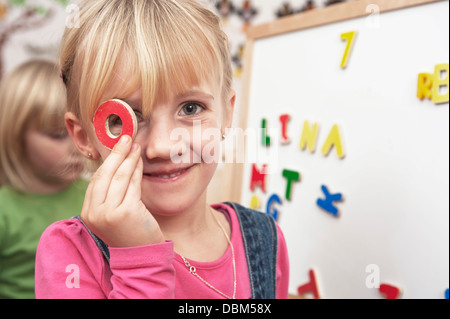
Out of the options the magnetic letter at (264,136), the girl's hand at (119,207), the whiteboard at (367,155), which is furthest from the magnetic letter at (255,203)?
the girl's hand at (119,207)

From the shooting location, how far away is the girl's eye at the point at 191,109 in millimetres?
665

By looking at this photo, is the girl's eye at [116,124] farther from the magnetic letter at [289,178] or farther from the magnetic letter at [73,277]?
the magnetic letter at [289,178]

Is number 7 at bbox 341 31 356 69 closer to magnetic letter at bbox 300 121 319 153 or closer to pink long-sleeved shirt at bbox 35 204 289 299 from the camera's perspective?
magnetic letter at bbox 300 121 319 153

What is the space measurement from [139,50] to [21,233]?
88 cm

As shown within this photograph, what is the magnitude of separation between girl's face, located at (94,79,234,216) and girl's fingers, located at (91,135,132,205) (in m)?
0.04

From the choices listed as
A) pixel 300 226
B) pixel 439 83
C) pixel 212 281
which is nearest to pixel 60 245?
pixel 212 281

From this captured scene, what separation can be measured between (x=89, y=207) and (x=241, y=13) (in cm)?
164

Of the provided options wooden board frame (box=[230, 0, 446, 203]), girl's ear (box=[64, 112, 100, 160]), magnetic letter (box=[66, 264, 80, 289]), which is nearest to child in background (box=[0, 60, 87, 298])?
wooden board frame (box=[230, 0, 446, 203])

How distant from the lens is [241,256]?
2.65ft

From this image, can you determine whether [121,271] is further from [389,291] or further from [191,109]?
[389,291]

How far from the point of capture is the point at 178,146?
646 millimetres

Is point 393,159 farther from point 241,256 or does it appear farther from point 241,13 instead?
point 241,13

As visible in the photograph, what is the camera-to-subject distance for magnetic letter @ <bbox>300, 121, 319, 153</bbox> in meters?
1.03

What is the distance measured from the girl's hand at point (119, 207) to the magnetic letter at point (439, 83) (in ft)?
1.82
